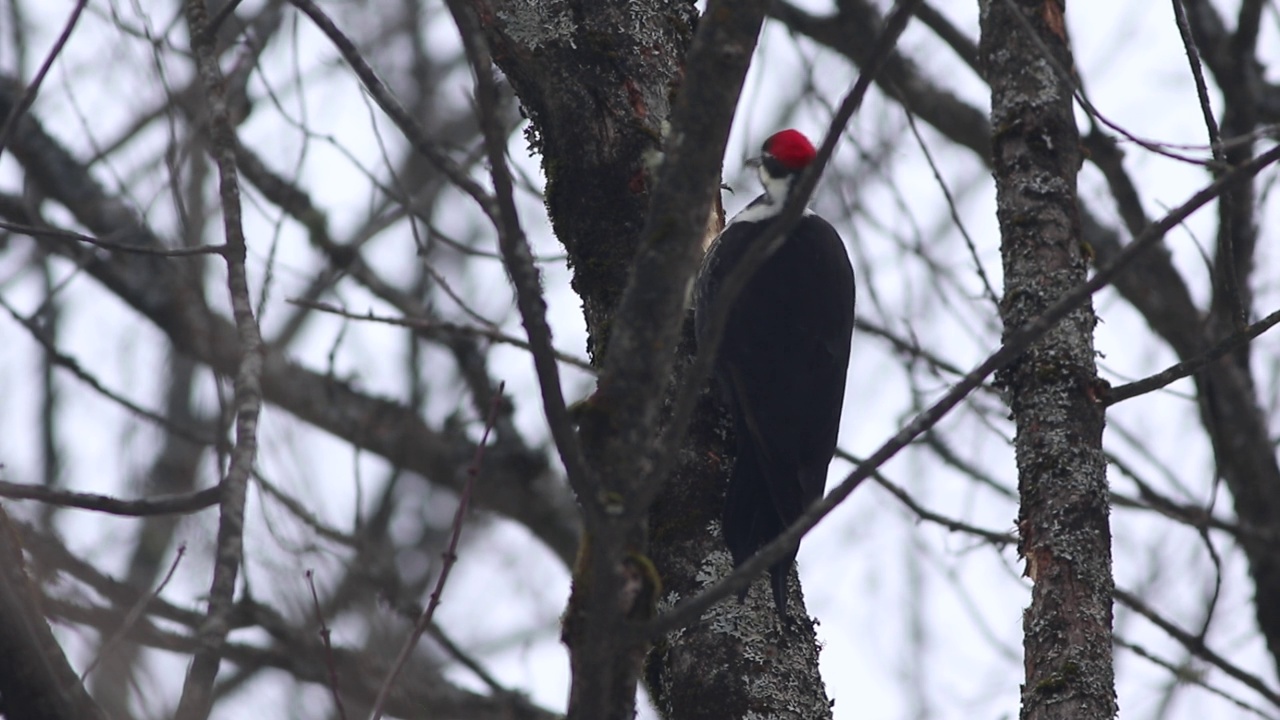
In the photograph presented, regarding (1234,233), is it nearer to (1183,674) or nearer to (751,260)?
(1183,674)

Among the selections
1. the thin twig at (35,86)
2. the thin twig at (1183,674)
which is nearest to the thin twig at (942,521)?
the thin twig at (1183,674)

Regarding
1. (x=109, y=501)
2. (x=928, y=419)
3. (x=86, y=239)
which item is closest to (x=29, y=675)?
(x=109, y=501)

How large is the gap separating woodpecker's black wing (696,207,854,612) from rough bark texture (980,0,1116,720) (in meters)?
0.49

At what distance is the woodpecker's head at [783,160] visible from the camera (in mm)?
3818

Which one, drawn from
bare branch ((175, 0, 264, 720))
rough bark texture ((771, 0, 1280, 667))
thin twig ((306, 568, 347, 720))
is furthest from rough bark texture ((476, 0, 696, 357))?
rough bark texture ((771, 0, 1280, 667))

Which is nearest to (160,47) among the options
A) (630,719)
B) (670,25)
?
(670,25)

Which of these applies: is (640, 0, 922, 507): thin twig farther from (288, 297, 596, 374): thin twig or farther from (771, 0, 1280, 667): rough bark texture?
(771, 0, 1280, 667): rough bark texture

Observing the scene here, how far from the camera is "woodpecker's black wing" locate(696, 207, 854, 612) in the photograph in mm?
2766

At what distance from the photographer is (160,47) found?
372 cm

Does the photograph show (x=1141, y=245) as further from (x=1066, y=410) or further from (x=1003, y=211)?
(x=1003, y=211)

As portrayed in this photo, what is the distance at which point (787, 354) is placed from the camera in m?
3.10

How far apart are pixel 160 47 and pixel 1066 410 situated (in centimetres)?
266

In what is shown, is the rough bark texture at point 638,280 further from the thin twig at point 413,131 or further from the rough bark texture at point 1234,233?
the rough bark texture at point 1234,233

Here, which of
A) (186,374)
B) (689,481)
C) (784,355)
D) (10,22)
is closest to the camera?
(689,481)
